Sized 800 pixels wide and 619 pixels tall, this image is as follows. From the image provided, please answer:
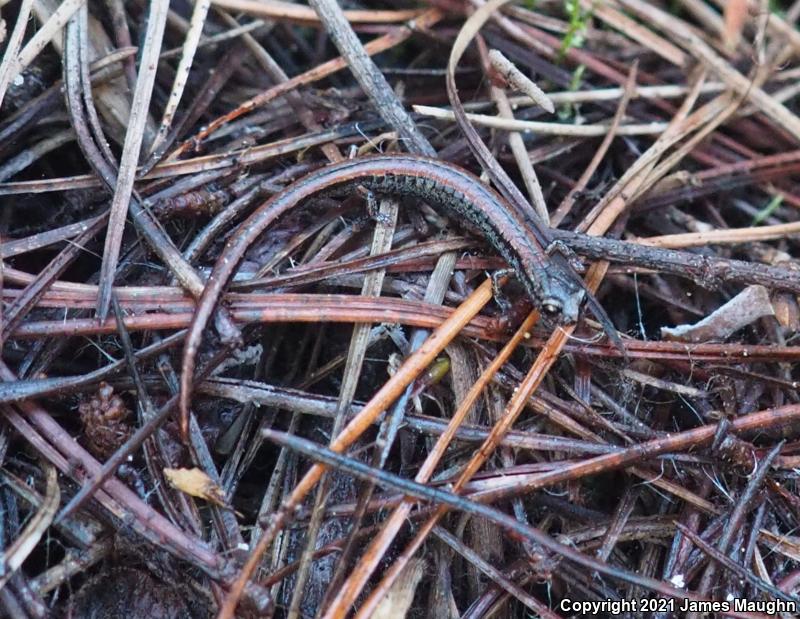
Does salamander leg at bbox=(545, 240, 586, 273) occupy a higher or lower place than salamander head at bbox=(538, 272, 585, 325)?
higher

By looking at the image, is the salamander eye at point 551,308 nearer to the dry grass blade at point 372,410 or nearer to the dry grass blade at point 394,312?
the dry grass blade at point 394,312

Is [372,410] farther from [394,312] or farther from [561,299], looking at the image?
[561,299]

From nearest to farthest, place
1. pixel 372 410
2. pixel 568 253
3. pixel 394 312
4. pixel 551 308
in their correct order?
pixel 372 410 < pixel 394 312 < pixel 551 308 < pixel 568 253

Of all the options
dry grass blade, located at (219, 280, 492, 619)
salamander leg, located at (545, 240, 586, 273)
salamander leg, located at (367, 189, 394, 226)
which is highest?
salamander leg, located at (367, 189, 394, 226)

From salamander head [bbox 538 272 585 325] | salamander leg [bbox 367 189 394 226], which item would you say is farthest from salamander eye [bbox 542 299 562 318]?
salamander leg [bbox 367 189 394 226]

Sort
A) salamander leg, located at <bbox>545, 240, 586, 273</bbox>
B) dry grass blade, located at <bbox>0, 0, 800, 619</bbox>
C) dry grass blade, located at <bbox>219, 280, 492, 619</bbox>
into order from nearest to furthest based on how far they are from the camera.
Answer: dry grass blade, located at <bbox>219, 280, 492, 619</bbox>, dry grass blade, located at <bbox>0, 0, 800, 619</bbox>, salamander leg, located at <bbox>545, 240, 586, 273</bbox>

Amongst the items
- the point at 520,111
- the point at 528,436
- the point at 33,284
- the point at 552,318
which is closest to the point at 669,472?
the point at 528,436

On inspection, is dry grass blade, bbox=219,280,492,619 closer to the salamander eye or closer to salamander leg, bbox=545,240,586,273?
the salamander eye

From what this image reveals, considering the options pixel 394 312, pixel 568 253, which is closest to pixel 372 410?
pixel 394 312
